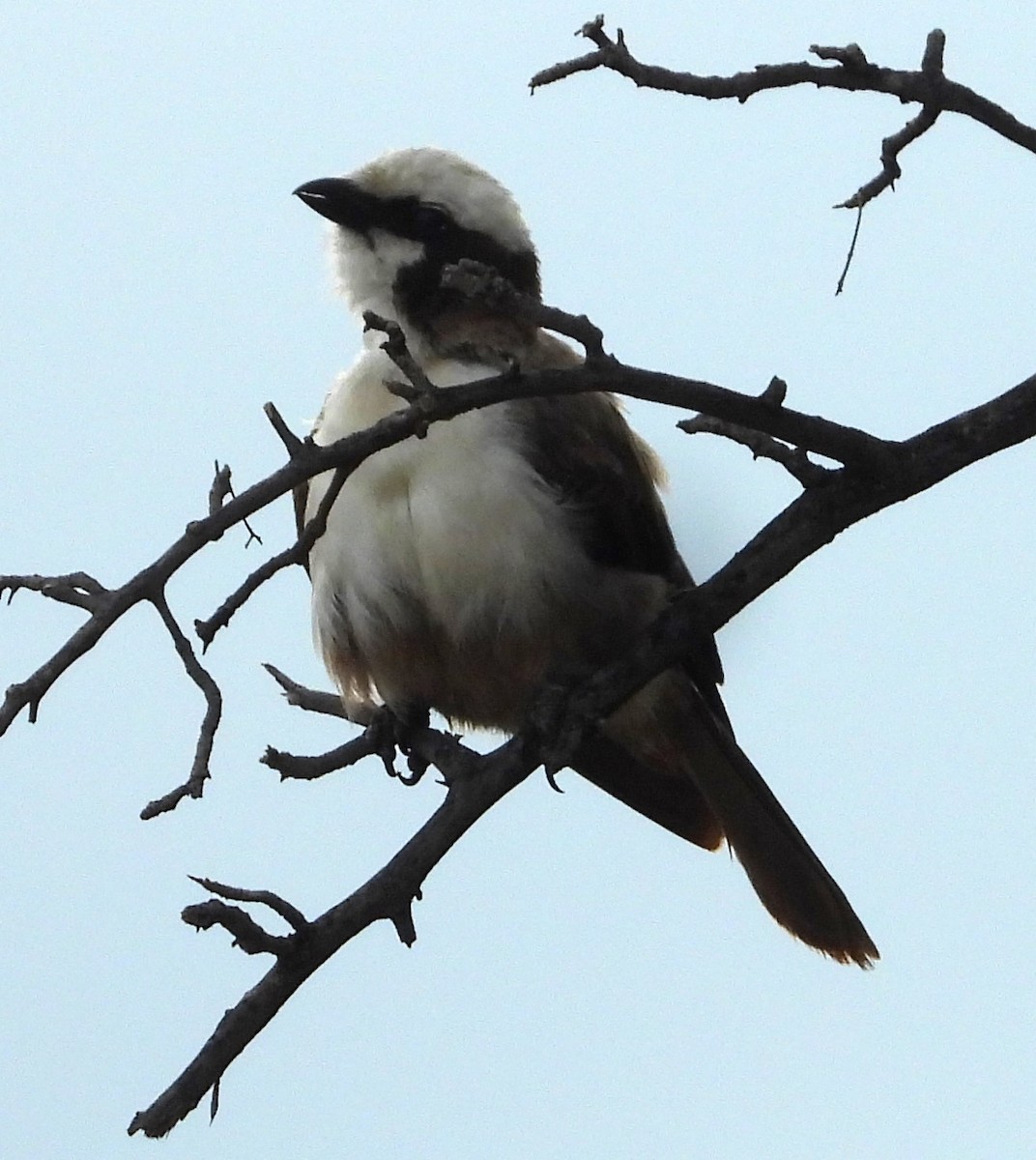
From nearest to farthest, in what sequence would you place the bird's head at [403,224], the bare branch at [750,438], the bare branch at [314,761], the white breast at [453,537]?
the bare branch at [750,438] < the bare branch at [314,761] < the white breast at [453,537] < the bird's head at [403,224]

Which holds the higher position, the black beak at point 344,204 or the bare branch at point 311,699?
the black beak at point 344,204

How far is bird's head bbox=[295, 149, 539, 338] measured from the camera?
15.6 ft

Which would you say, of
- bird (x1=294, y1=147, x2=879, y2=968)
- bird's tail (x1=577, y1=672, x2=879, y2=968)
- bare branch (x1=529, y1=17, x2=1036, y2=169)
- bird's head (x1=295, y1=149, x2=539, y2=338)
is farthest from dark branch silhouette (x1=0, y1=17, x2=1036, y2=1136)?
bird's head (x1=295, y1=149, x2=539, y2=338)

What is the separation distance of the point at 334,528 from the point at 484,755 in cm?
93

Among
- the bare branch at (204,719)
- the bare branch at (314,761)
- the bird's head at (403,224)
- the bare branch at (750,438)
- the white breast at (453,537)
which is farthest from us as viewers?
the bird's head at (403,224)

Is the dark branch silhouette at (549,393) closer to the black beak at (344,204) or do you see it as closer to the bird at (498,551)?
the bird at (498,551)

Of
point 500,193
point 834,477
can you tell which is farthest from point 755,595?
point 500,193

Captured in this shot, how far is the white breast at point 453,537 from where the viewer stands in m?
4.18

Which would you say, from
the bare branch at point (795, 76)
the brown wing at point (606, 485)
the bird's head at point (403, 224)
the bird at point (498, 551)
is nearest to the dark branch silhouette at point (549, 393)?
the bare branch at point (795, 76)

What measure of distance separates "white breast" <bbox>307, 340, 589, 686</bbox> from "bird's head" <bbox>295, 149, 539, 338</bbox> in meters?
0.44

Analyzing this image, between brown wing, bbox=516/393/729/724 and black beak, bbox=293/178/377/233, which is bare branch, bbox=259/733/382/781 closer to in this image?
brown wing, bbox=516/393/729/724

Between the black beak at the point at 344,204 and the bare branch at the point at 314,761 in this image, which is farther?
the black beak at the point at 344,204

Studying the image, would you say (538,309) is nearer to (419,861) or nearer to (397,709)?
(419,861)

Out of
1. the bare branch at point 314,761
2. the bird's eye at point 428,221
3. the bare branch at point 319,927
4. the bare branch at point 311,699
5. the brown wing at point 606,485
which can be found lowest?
the bare branch at point 319,927
